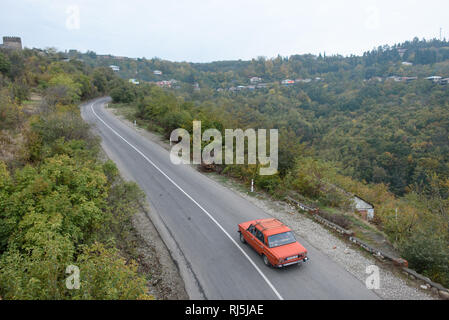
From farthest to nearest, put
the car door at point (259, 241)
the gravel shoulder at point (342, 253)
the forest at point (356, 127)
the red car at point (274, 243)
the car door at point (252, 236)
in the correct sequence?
the forest at point (356, 127) → the car door at point (252, 236) → the car door at point (259, 241) → the red car at point (274, 243) → the gravel shoulder at point (342, 253)

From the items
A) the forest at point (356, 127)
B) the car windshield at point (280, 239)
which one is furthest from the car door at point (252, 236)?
the forest at point (356, 127)

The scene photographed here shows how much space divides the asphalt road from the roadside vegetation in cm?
204

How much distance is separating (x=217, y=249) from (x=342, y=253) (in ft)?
16.2

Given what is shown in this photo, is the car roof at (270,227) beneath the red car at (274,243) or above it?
above

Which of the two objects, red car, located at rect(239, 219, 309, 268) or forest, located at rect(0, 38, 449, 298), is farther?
red car, located at rect(239, 219, 309, 268)

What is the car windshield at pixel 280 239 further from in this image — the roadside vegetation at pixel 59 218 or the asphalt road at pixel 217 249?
the roadside vegetation at pixel 59 218

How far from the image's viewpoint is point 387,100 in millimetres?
87438

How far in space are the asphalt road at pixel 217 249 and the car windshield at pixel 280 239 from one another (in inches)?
34.8

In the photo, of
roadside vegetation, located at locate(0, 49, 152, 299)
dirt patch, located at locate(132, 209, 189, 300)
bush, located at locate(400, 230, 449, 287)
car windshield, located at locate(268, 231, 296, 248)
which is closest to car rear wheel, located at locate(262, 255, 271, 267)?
car windshield, located at locate(268, 231, 296, 248)

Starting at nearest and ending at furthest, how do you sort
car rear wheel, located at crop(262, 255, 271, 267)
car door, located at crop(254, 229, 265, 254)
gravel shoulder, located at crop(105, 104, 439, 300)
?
1. gravel shoulder, located at crop(105, 104, 439, 300)
2. car rear wheel, located at crop(262, 255, 271, 267)
3. car door, located at crop(254, 229, 265, 254)

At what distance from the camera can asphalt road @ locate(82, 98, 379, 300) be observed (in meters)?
8.61

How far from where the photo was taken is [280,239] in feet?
32.6

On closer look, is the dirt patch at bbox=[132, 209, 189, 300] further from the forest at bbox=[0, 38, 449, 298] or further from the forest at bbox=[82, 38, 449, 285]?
the forest at bbox=[82, 38, 449, 285]

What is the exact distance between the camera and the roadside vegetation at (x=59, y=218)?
571 centimetres
